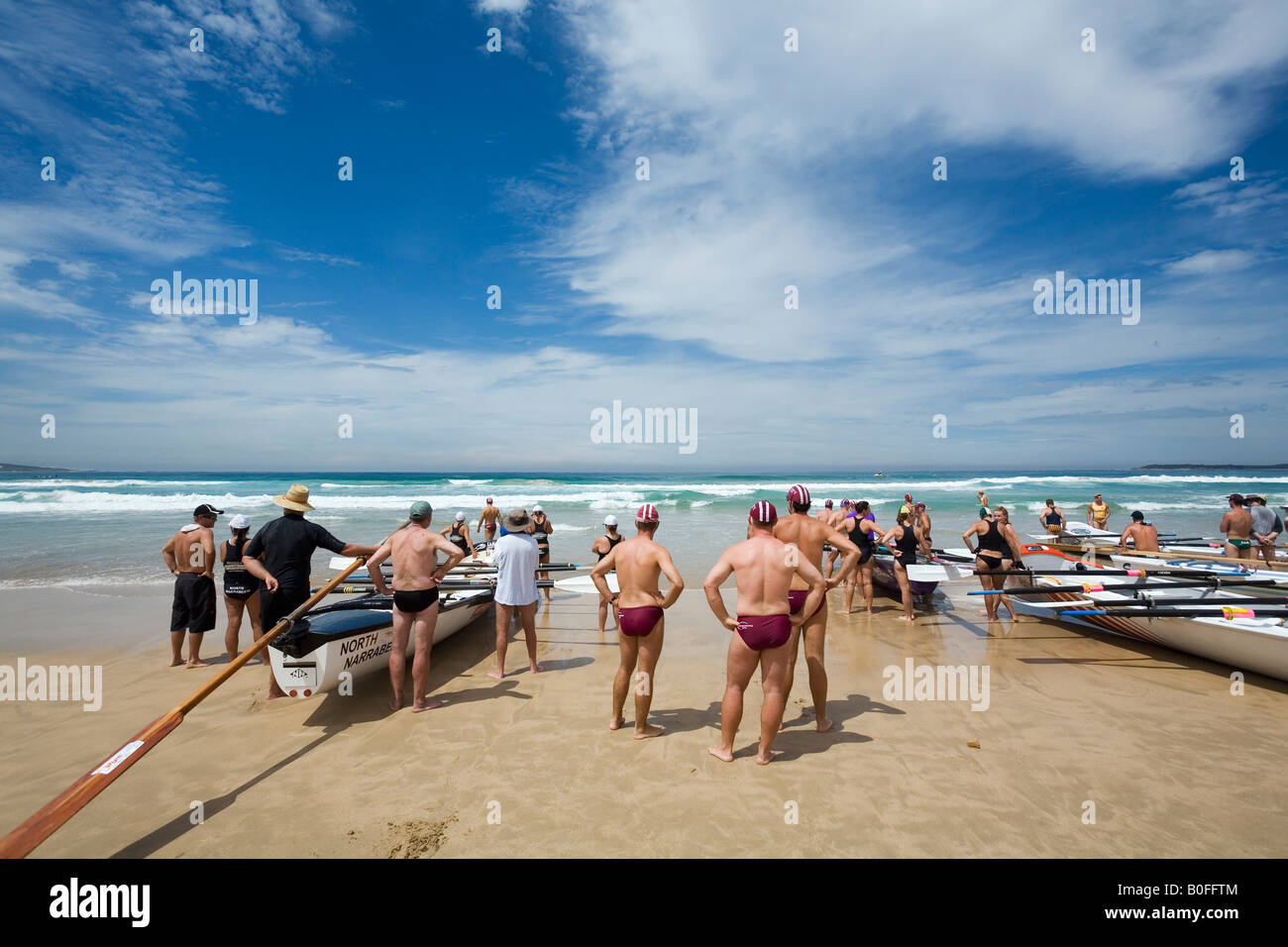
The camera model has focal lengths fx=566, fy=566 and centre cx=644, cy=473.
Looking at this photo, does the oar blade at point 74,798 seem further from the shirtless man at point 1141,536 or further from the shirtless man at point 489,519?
the shirtless man at point 1141,536

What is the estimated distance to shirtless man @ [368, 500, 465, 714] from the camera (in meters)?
5.59

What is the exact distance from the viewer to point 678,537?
1895 centimetres

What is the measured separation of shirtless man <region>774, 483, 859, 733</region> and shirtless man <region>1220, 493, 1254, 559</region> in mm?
12899

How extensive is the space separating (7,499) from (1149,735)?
175ft

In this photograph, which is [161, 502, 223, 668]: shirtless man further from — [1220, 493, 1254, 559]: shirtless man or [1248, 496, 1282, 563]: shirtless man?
[1248, 496, 1282, 563]: shirtless man

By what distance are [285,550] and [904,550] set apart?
919 centimetres

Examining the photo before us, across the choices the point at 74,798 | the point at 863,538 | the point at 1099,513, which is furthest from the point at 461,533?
the point at 1099,513

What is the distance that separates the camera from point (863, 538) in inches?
380

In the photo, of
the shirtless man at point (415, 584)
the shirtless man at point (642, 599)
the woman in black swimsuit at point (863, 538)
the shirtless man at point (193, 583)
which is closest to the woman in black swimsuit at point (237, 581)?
the shirtless man at point (193, 583)

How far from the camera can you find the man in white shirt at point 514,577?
6.63m

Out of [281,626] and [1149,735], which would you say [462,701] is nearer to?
[281,626]

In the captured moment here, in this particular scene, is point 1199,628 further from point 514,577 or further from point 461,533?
point 461,533

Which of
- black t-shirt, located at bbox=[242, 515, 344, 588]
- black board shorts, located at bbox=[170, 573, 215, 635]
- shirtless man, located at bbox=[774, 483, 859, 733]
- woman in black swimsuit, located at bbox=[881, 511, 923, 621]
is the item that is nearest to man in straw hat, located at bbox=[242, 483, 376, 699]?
black t-shirt, located at bbox=[242, 515, 344, 588]
